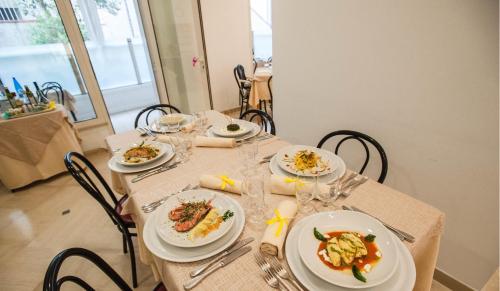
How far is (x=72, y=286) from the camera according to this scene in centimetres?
144

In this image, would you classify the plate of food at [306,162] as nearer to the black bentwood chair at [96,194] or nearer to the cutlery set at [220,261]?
the cutlery set at [220,261]

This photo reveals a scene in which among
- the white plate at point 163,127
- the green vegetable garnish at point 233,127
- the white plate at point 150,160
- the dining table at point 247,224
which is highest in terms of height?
the green vegetable garnish at point 233,127

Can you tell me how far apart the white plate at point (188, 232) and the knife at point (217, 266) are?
0.21ft

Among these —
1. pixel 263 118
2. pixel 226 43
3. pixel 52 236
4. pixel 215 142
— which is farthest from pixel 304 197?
pixel 226 43

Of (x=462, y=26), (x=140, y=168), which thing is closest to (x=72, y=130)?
(x=140, y=168)

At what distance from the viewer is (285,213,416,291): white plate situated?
21.5 inches

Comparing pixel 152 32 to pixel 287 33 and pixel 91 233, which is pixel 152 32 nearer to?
pixel 287 33

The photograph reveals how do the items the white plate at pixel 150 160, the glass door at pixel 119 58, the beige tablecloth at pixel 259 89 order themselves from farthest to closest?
the glass door at pixel 119 58 < the beige tablecloth at pixel 259 89 < the white plate at pixel 150 160

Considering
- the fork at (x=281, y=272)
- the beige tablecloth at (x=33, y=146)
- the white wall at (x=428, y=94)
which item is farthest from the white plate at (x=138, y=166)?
the beige tablecloth at (x=33, y=146)

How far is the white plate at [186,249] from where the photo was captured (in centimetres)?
65

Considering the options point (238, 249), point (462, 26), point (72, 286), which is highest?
point (462, 26)

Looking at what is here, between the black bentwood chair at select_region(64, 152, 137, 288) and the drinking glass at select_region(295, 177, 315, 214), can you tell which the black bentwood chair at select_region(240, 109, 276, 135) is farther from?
the black bentwood chair at select_region(64, 152, 137, 288)

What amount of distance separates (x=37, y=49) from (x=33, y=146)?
143cm

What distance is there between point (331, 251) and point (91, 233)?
1.95 m
